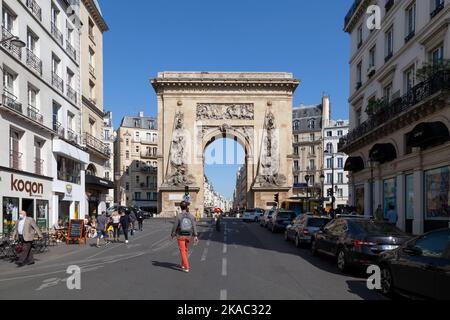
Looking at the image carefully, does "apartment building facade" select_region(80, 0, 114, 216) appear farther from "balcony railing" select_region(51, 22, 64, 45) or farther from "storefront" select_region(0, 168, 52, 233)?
"storefront" select_region(0, 168, 52, 233)

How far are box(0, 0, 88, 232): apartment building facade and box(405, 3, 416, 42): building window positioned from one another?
1873 cm

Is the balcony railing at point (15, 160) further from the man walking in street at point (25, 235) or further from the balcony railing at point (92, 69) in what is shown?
the balcony railing at point (92, 69)

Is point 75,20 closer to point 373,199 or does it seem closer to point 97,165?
point 97,165

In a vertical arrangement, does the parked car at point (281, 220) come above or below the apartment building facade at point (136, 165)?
below

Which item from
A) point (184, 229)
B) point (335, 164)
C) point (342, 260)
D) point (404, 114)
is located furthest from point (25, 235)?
point (335, 164)

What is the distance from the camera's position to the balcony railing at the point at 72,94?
27953mm

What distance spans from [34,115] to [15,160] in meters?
2.99

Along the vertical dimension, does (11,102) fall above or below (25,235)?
above

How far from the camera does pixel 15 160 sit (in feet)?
66.0

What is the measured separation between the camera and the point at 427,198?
840 inches

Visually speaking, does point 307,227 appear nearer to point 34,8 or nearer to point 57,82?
point 57,82

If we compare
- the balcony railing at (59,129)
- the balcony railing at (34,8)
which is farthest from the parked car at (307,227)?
the balcony railing at (34,8)

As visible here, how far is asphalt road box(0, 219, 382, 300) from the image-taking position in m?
8.73

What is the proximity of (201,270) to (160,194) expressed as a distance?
1774 inches
